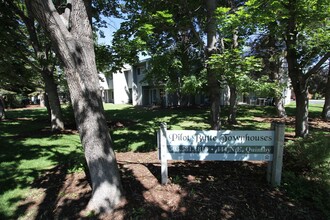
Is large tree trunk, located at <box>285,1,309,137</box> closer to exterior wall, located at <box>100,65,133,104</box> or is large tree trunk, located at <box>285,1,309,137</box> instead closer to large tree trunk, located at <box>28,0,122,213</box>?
large tree trunk, located at <box>28,0,122,213</box>

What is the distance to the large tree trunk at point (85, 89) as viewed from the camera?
2654mm

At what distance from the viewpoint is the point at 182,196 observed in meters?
3.28

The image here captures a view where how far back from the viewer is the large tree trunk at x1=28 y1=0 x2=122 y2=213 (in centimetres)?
265

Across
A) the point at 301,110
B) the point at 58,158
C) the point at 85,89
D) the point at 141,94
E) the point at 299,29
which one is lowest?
the point at 58,158

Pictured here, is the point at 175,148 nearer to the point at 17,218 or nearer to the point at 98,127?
the point at 98,127

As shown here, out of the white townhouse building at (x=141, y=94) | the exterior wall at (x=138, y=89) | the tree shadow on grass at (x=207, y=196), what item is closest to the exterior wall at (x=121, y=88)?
the white townhouse building at (x=141, y=94)

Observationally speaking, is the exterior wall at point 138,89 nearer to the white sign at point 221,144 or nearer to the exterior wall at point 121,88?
the exterior wall at point 121,88

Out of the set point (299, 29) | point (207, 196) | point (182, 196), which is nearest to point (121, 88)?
point (299, 29)

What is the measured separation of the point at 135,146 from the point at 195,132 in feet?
11.6

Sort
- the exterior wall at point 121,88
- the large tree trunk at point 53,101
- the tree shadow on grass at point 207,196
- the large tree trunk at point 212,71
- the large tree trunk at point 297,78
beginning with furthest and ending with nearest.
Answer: the exterior wall at point 121,88 < the large tree trunk at point 53,101 < the large tree trunk at point 297,78 < the large tree trunk at point 212,71 < the tree shadow on grass at point 207,196

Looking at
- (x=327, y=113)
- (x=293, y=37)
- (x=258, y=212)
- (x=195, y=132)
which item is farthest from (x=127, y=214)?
(x=327, y=113)

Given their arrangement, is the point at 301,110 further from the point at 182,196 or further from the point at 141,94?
the point at 141,94

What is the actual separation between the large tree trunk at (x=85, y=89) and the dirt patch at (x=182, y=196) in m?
0.39

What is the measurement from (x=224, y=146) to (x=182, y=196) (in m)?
1.13
